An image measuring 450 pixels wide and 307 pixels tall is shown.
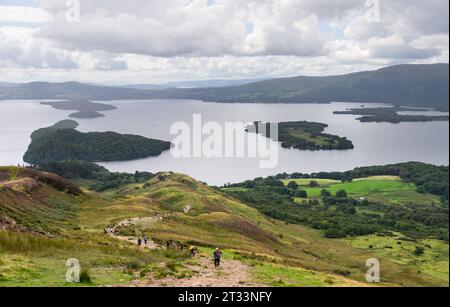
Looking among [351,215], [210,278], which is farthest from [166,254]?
[351,215]

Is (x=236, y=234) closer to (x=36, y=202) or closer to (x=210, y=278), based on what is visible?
(x=36, y=202)

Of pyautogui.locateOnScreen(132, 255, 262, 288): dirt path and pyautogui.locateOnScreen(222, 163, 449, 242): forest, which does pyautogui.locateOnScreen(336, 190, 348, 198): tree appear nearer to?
pyautogui.locateOnScreen(222, 163, 449, 242): forest

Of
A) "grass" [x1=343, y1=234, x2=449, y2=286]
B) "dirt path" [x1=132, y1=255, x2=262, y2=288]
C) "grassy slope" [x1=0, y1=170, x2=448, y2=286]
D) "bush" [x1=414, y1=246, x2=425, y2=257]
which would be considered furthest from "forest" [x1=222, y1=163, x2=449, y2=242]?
"dirt path" [x1=132, y1=255, x2=262, y2=288]

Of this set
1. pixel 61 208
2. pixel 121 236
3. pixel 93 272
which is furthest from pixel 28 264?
pixel 61 208

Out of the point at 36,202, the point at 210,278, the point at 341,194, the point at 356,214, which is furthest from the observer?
the point at 341,194
